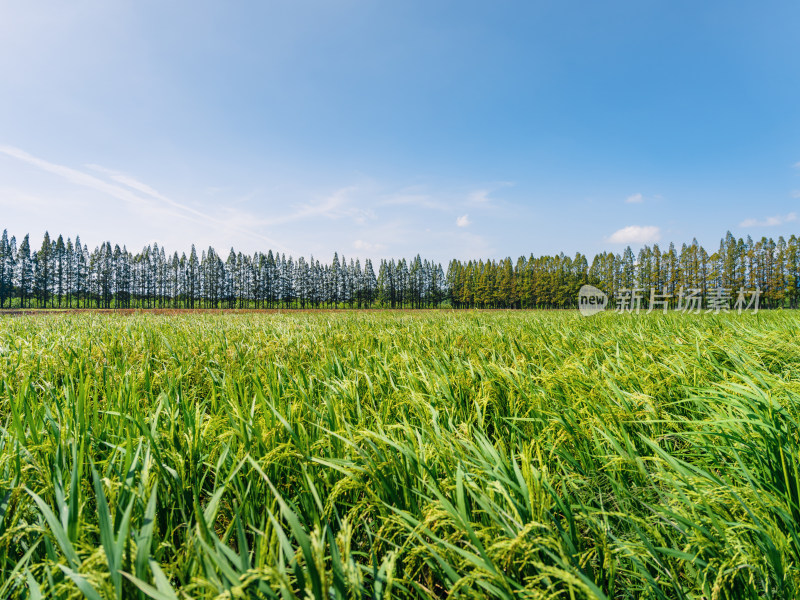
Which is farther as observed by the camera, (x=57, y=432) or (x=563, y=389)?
(x=563, y=389)

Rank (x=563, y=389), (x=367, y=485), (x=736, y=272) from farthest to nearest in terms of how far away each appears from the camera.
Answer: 1. (x=736, y=272)
2. (x=563, y=389)
3. (x=367, y=485)

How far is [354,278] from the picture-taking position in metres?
104

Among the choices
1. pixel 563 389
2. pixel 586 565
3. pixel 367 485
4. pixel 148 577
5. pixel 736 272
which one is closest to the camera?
pixel 148 577

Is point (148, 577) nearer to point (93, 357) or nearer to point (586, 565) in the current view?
point (586, 565)

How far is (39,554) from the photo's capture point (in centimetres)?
120

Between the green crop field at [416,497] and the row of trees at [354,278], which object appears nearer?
the green crop field at [416,497]

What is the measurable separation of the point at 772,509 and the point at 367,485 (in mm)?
1489

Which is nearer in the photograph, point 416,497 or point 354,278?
point 416,497

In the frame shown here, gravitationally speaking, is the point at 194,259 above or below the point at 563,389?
above

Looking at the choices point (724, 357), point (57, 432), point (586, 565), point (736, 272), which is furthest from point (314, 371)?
point (736, 272)

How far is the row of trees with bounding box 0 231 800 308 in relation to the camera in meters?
74.5

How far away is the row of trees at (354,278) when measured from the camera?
74.5 meters

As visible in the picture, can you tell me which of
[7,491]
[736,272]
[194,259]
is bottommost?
[7,491]

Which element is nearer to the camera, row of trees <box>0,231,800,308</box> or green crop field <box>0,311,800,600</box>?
green crop field <box>0,311,800,600</box>
